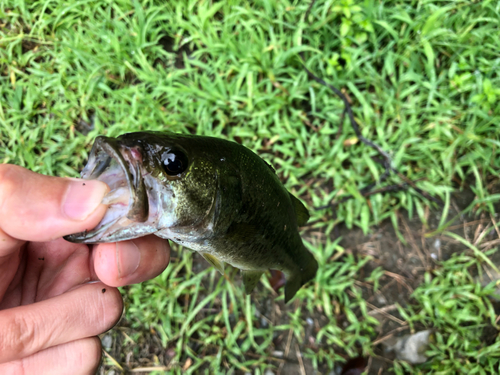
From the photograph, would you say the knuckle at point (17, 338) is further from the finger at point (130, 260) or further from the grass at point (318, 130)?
the grass at point (318, 130)

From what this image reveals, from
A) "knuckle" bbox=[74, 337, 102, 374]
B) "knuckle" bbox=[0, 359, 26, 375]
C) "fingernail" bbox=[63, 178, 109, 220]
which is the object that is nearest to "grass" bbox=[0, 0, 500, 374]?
"knuckle" bbox=[74, 337, 102, 374]

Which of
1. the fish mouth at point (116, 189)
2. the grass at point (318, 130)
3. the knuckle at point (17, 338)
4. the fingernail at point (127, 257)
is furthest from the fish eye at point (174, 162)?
the grass at point (318, 130)

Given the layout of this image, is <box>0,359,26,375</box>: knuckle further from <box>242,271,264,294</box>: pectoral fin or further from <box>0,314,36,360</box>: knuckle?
<box>242,271,264,294</box>: pectoral fin

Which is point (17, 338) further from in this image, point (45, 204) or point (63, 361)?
point (45, 204)

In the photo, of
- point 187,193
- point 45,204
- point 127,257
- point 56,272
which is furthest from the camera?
point 56,272

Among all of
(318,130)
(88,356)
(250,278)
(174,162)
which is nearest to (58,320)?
(88,356)

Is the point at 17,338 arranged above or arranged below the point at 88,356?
above

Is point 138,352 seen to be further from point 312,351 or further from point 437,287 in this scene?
point 437,287

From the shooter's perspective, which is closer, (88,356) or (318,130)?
(88,356)
